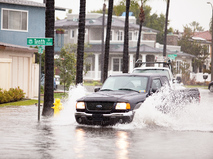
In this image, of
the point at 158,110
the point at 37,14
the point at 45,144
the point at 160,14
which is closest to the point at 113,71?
the point at 37,14

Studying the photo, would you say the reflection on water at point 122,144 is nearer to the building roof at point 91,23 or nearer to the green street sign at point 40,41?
the green street sign at point 40,41

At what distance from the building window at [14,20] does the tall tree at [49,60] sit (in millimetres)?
17194

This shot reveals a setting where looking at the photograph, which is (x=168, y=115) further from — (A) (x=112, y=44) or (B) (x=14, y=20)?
(A) (x=112, y=44)

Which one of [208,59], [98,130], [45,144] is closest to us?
[45,144]

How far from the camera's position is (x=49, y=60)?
19.8m

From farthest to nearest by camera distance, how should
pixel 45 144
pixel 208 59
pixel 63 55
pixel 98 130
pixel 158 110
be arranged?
pixel 208 59, pixel 63 55, pixel 158 110, pixel 98 130, pixel 45 144

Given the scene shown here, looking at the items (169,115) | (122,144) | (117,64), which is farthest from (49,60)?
(117,64)

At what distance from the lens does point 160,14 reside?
101 m

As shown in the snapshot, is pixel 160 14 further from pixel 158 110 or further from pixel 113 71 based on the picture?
pixel 158 110

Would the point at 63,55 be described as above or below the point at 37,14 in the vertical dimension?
below

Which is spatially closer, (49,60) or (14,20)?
(49,60)

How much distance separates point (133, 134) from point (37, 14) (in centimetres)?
2511

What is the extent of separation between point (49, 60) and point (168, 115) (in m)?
5.44

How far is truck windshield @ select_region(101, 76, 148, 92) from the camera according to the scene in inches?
664
